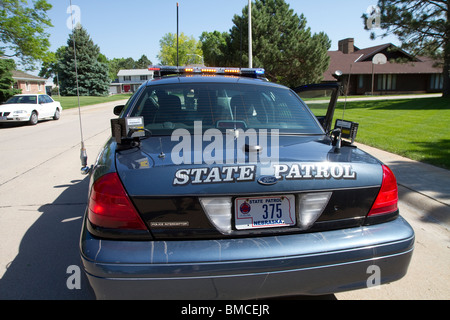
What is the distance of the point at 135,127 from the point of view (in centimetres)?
260

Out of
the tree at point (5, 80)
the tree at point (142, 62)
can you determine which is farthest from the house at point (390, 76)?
the tree at point (142, 62)

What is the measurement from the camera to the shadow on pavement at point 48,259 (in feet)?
9.12

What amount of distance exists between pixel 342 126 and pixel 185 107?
132 cm

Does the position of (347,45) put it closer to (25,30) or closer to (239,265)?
(25,30)

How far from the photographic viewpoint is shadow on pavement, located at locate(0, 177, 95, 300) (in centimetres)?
278

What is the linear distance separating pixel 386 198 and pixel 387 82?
45.1 metres

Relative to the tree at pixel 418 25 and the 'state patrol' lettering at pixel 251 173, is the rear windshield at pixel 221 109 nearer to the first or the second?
the 'state patrol' lettering at pixel 251 173

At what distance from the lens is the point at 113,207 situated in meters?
2.02

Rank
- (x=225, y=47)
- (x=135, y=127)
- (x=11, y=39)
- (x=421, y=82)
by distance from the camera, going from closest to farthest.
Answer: (x=135, y=127)
(x=11, y=39)
(x=225, y=47)
(x=421, y=82)

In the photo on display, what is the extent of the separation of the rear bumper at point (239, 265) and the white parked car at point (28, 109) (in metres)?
17.4

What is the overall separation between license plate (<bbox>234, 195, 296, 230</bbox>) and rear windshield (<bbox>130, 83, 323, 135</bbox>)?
99 cm

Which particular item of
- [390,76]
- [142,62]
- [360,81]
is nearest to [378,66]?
[390,76]
